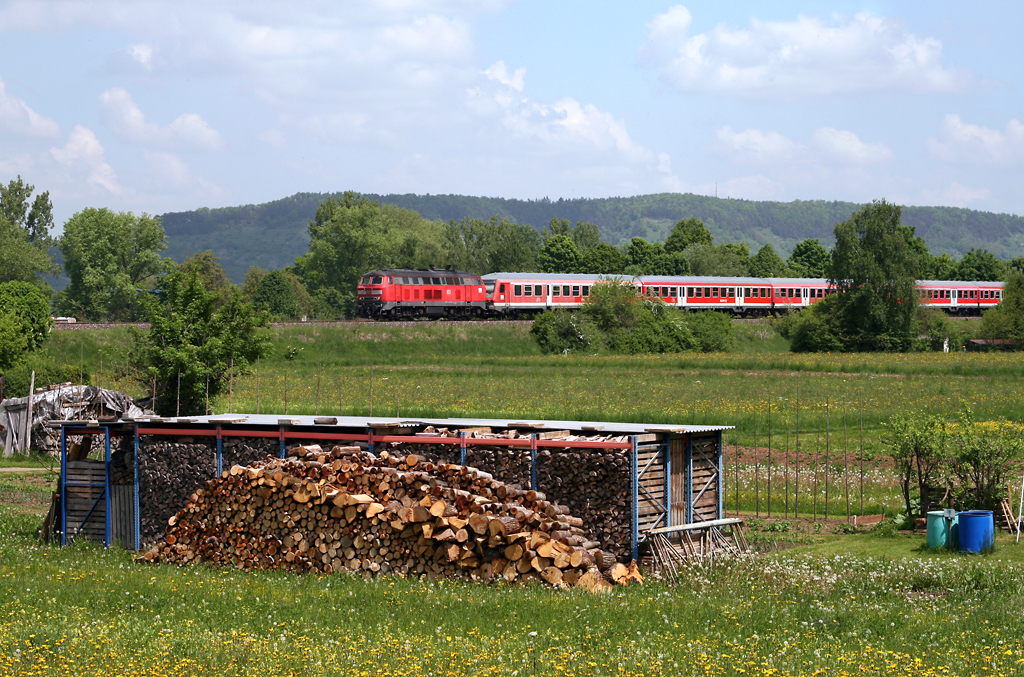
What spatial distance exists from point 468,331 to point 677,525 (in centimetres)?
5266

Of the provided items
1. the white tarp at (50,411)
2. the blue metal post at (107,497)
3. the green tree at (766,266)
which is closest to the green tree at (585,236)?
the green tree at (766,266)

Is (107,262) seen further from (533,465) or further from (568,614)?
(568,614)

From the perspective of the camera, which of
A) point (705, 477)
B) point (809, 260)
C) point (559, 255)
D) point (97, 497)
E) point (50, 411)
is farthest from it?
point (809, 260)

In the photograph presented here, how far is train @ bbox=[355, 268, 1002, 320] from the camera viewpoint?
72.2 meters

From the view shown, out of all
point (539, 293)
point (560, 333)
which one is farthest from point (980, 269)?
point (560, 333)

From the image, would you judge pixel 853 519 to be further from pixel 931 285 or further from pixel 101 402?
pixel 931 285

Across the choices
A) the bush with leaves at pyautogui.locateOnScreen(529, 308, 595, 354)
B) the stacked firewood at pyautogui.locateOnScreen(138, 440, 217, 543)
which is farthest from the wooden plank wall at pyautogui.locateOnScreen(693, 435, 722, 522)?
the bush with leaves at pyautogui.locateOnScreen(529, 308, 595, 354)

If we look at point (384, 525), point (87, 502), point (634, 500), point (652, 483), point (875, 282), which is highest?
point (875, 282)

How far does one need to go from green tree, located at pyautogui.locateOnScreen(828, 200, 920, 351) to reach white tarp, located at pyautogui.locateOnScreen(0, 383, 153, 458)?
186 ft

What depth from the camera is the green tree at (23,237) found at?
86938 mm

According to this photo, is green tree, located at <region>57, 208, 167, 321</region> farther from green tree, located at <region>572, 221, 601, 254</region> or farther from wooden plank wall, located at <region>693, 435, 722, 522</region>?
wooden plank wall, located at <region>693, 435, 722, 522</region>

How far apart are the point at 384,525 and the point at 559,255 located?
424ft

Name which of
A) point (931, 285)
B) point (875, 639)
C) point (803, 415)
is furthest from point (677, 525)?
point (931, 285)

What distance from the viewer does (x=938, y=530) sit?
18.4m
